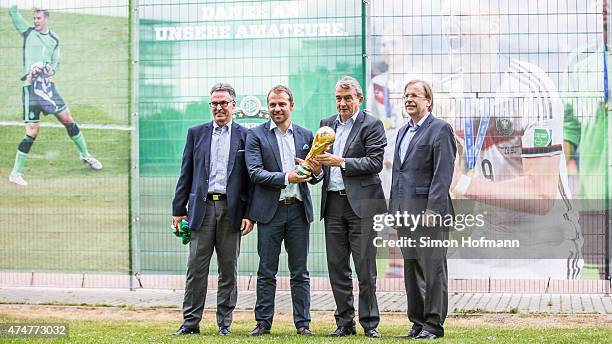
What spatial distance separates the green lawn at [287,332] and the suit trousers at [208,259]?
0.18m

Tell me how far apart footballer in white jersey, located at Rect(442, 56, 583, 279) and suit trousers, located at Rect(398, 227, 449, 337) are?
7.76 ft

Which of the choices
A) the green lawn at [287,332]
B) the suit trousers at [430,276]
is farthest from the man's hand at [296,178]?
the green lawn at [287,332]

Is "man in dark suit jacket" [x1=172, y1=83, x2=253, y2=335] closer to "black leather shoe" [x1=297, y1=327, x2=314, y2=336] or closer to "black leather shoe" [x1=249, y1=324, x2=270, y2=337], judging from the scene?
"black leather shoe" [x1=249, y1=324, x2=270, y2=337]

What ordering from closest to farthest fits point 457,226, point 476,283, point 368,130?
1. point 368,130
2. point 457,226
3. point 476,283

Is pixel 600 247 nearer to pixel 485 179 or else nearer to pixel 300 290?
pixel 485 179

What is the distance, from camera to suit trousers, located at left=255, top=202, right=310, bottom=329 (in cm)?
710

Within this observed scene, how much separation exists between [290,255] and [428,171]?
121cm

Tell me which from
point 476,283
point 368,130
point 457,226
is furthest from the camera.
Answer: point 476,283

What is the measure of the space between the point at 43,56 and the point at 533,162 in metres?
4.93

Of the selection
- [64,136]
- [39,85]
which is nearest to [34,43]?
[39,85]

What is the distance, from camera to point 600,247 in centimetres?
902

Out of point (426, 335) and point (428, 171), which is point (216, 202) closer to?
point (428, 171)

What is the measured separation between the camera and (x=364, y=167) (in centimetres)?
686

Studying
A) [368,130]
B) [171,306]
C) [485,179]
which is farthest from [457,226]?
[171,306]
